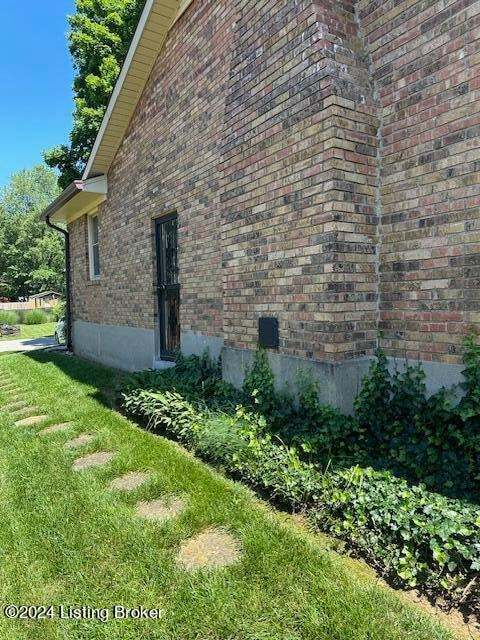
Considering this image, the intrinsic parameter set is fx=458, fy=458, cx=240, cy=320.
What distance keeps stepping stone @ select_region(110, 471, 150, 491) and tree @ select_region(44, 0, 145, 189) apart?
13.1 meters

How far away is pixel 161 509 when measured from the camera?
3.08 m

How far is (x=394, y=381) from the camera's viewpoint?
3455 millimetres

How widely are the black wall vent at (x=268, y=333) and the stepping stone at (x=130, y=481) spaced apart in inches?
59.5

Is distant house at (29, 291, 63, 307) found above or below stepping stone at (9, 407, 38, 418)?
above

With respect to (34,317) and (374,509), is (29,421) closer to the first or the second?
(374,509)

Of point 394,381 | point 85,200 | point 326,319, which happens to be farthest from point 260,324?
point 85,200

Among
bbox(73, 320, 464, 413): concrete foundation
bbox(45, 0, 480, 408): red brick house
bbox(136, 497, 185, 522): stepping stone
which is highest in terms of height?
bbox(45, 0, 480, 408): red brick house

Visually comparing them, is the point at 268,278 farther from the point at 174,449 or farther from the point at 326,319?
the point at 174,449

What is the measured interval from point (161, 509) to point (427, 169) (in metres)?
3.01

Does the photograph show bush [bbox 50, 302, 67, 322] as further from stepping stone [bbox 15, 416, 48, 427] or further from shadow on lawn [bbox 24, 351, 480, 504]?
stepping stone [bbox 15, 416, 48, 427]

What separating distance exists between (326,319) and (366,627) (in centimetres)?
207

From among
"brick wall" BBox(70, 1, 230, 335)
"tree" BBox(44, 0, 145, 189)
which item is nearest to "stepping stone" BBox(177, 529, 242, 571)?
"brick wall" BBox(70, 1, 230, 335)

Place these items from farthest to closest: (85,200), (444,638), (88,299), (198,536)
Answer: (88,299) < (85,200) < (198,536) < (444,638)

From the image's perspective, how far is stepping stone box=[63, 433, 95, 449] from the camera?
4487mm
